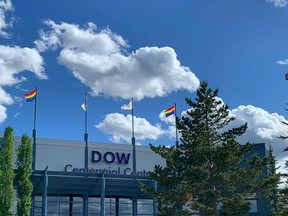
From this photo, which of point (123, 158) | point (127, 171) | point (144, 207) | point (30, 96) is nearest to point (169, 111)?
point (123, 158)

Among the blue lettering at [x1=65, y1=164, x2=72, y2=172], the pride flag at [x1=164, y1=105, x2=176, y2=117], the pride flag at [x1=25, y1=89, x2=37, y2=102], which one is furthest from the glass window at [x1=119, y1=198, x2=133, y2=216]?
the pride flag at [x1=25, y1=89, x2=37, y2=102]

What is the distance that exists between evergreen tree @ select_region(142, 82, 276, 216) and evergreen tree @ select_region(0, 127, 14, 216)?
34.3 ft

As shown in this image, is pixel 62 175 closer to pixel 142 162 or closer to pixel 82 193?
pixel 82 193

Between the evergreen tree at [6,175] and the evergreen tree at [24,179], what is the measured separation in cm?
58

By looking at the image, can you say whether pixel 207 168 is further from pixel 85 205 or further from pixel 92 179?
pixel 85 205

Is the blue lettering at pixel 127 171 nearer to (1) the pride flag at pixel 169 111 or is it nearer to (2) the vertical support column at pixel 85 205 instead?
(2) the vertical support column at pixel 85 205

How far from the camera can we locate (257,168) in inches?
1281

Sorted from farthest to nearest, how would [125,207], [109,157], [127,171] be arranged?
[125,207] < [127,171] < [109,157]

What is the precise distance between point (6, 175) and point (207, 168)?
1495 centimetres

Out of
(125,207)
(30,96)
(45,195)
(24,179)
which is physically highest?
(30,96)

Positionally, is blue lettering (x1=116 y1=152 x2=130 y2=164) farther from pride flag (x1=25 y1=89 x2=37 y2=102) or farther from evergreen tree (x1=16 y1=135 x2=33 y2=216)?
evergreen tree (x1=16 y1=135 x2=33 y2=216)

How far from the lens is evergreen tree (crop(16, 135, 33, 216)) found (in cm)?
3697

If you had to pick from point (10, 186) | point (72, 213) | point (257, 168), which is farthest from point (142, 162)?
point (257, 168)

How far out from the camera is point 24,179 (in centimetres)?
3766
